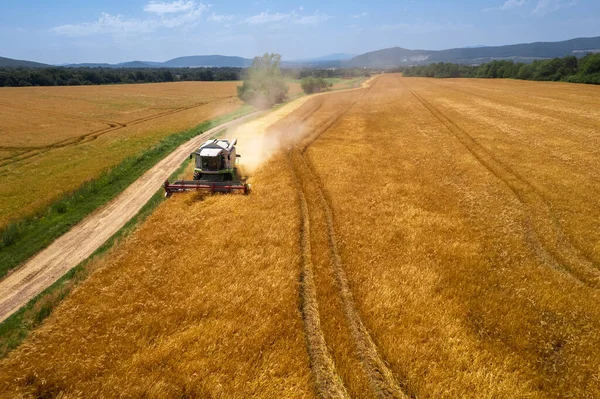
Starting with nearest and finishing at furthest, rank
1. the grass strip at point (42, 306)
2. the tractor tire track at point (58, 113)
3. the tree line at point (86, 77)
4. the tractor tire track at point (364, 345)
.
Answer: the tractor tire track at point (364, 345)
the grass strip at point (42, 306)
the tractor tire track at point (58, 113)
the tree line at point (86, 77)

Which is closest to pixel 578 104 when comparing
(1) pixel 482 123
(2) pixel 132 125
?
(1) pixel 482 123

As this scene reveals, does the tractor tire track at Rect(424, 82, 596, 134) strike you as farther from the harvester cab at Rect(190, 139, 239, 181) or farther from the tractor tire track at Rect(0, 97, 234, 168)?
the tractor tire track at Rect(0, 97, 234, 168)

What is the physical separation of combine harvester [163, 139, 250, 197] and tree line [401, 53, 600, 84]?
318 feet

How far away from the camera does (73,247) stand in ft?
57.6

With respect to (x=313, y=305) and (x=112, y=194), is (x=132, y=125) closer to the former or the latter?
(x=112, y=194)

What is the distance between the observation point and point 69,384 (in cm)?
833

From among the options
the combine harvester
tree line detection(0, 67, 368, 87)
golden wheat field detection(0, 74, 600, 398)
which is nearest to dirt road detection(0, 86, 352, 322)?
golden wheat field detection(0, 74, 600, 398)

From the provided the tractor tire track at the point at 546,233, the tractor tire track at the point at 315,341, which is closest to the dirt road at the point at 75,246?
the tractor tire track at the point at 315,341

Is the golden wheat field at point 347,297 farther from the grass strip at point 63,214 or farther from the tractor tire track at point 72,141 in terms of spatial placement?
the tractor tire track at point 72,141

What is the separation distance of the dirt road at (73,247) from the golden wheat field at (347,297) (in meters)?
3.07

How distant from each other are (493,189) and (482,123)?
22.6m

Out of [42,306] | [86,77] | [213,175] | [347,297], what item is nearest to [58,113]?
[213,175]

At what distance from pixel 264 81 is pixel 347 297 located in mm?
73074

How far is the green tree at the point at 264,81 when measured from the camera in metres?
75.5
